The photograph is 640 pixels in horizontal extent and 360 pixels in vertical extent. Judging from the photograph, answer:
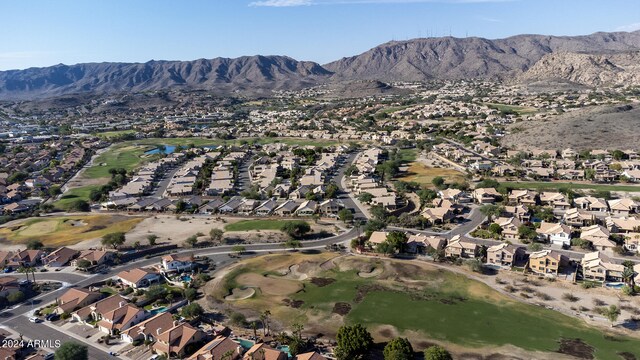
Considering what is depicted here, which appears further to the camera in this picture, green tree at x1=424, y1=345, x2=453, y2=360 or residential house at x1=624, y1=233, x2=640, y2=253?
residential house at x1=624, y1=233, x2=640, y2=253

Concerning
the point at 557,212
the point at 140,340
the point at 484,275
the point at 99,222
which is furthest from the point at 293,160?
the point at 140,340

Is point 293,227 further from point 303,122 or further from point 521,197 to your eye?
point 303,122

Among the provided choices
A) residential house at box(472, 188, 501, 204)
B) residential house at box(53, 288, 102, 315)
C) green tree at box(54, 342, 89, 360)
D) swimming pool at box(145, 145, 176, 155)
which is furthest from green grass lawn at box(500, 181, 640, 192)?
swimming pool at box(145, 145, 176, 155)

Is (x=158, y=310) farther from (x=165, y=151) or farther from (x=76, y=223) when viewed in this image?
(x=165, y=151)

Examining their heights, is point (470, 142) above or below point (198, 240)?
above

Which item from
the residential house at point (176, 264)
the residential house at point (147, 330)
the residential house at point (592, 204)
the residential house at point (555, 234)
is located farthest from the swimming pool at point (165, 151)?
the residential house at point (592, 204)

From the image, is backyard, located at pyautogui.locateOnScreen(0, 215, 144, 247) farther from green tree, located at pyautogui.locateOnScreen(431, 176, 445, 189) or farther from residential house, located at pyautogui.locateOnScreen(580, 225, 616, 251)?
residential house, located at pyautogui.locateOnScreen(580, 225, 616, 251)
